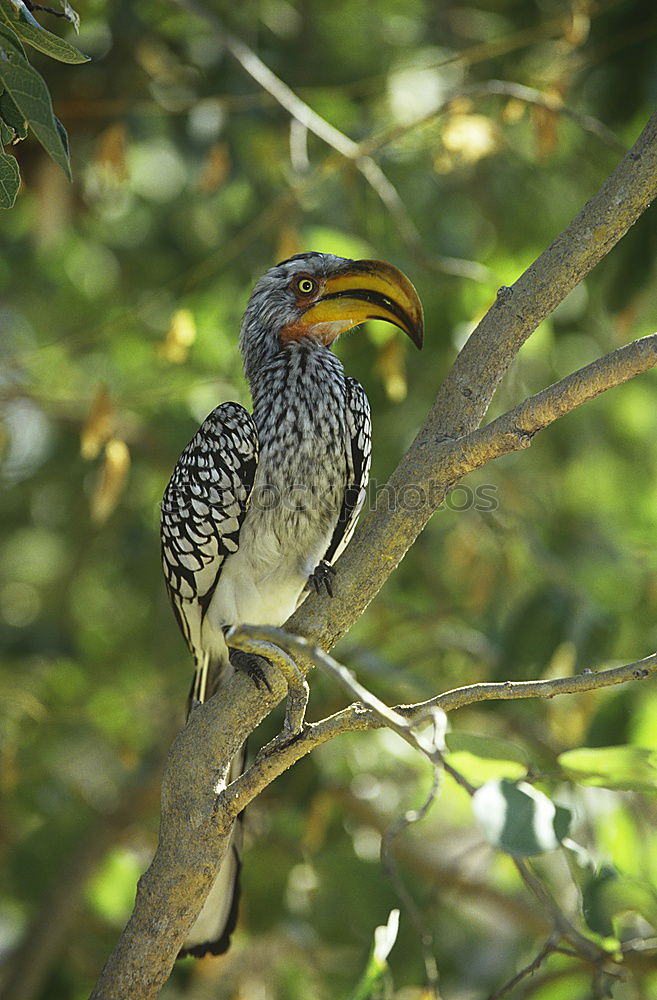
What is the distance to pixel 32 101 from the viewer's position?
182 cm

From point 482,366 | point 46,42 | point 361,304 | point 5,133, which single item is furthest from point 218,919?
point 46,42

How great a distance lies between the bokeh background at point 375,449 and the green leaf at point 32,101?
58.8 inches

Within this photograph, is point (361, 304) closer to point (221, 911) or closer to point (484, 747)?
point (484, 747)

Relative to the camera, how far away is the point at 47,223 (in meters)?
4.54

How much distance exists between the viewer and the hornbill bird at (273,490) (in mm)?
2811

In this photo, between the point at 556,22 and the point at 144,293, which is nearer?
the point at 556,22

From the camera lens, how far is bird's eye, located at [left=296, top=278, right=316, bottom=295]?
3111 mm

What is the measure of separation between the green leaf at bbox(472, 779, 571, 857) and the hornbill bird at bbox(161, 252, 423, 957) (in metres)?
1.03

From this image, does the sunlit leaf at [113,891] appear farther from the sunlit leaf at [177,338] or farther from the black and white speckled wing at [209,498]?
the sunlit leaf at [177,338]

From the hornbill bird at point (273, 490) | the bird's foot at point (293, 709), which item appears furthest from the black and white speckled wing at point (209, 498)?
the bird's foot at point (293, 709)

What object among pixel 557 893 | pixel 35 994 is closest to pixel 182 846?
pixel 35 994

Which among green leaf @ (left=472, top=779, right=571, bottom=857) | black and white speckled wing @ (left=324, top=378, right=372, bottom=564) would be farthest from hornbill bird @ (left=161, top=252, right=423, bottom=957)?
green leaf @ (left=472, top=779, right=571, bottom=857)

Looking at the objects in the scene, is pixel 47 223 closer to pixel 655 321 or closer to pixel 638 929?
pixel 655 321

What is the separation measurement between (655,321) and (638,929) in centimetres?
294
